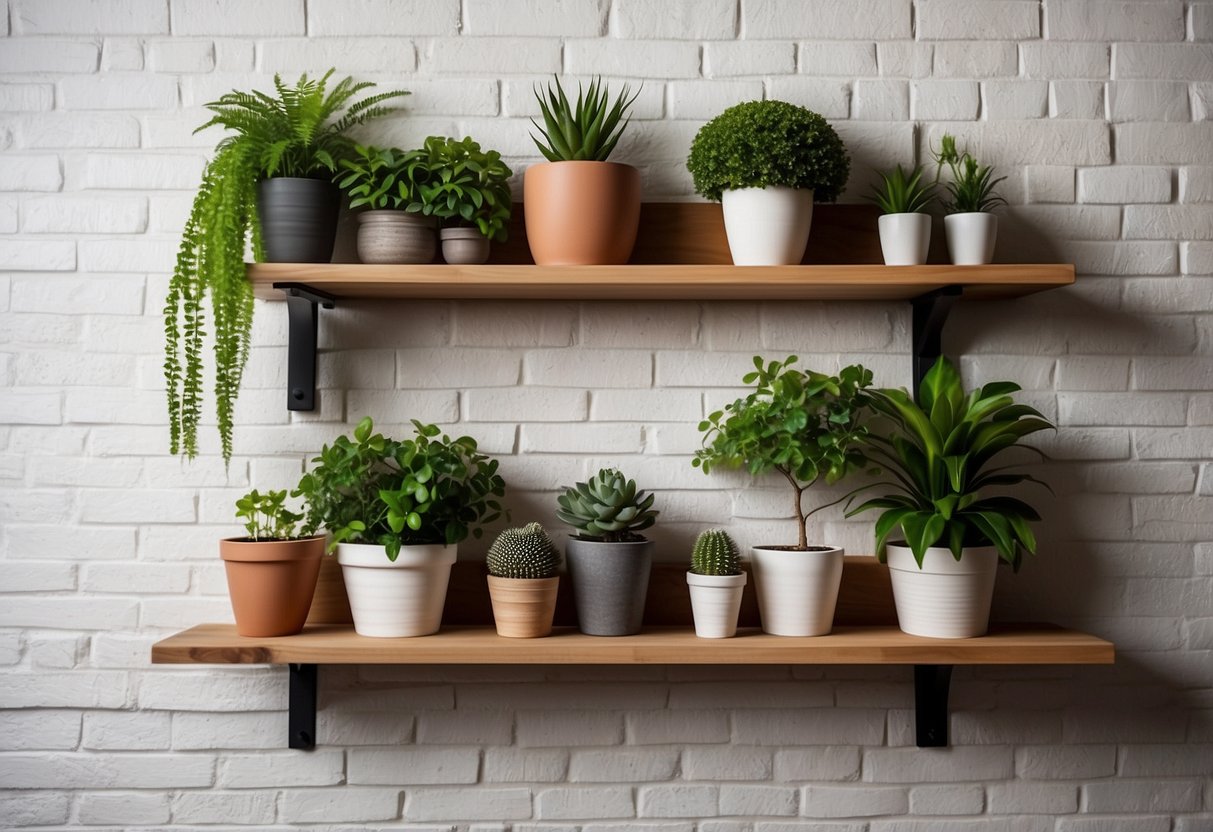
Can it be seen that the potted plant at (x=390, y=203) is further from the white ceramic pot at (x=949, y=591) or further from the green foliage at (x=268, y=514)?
the white ceramic pot at (x=949, y=591)

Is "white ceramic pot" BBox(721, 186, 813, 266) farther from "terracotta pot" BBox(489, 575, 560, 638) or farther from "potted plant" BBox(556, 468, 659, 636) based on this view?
"terracotta pot" BBox(489, 575, 560, 638)

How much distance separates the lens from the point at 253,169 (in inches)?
55.6

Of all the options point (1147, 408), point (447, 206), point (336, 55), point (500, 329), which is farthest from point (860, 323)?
point (336, 55)

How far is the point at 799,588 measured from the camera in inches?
55.6

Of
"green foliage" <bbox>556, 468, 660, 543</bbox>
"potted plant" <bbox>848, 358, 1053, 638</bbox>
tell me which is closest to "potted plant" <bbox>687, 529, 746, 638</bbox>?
"green foliage" <bbox>556, 468, 660, 543</bbox>

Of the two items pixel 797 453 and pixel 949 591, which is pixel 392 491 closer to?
pixel 797 453

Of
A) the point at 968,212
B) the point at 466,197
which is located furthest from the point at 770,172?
the point at 466,197

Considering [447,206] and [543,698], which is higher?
[447,206]

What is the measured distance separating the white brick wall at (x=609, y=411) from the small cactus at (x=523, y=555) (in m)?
0.17

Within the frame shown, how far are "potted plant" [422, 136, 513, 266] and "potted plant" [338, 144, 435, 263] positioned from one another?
0.02 metres

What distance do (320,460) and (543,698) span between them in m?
0.54

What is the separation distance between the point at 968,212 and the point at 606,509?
74 centimetres

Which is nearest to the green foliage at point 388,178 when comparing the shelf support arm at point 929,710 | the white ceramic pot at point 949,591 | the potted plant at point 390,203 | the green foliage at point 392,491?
the potted plant at point 390,203

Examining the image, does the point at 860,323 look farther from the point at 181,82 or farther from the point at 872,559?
the point at 181,82
